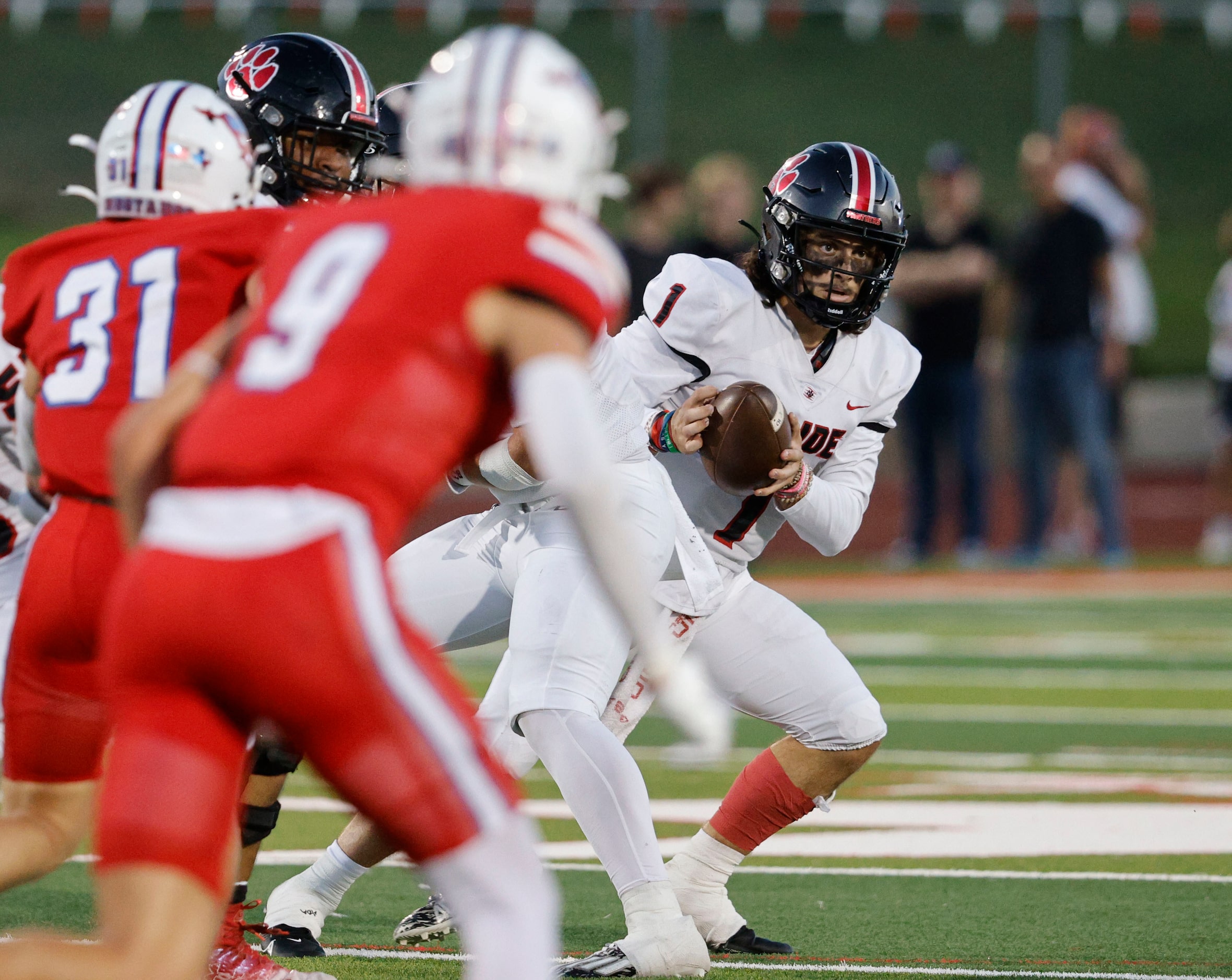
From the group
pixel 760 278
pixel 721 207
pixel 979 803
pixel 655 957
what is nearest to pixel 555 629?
pixel 655 957

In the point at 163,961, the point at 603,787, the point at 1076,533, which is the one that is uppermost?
the point at 163,961

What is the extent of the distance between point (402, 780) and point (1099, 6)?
54.4 ft

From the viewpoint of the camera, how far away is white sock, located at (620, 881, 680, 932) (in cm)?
389

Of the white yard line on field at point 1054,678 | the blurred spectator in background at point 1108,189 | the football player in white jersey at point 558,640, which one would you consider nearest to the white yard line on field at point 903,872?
the football player in white jersey at point 558,640

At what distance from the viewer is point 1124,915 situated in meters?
4.51

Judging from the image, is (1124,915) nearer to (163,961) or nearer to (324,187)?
(324,187)

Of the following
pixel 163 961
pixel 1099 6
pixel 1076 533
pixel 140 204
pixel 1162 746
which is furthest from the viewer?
pixel 1099 6

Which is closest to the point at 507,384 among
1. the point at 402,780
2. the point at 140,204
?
the point at 402,780

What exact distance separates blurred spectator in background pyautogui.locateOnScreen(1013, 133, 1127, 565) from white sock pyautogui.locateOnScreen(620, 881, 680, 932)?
336 inches

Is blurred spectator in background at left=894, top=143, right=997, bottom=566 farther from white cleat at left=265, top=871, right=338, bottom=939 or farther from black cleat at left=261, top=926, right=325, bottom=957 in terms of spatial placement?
black cleat at left=261, top=926, right=325, bottom=957

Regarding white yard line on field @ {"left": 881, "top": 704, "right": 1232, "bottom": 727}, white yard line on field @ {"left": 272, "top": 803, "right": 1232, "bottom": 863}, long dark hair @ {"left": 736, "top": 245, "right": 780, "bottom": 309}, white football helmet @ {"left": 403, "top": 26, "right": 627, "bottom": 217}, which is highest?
white football helmet @ {"left": 403, "top": 26, "right": 627, "bottom": 217}

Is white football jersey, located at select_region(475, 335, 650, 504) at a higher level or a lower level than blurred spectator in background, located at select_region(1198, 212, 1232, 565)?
higher

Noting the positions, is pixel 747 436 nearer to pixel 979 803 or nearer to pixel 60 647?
pixel 60 647

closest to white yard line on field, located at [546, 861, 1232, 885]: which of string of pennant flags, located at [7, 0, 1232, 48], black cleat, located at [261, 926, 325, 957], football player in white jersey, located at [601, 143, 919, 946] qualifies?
football player in white jersey, located at [601, 143, 919, 946]
